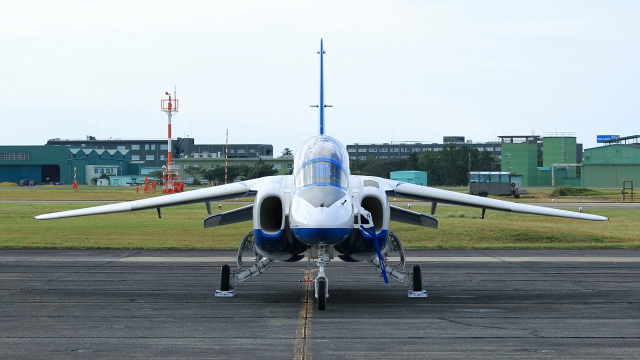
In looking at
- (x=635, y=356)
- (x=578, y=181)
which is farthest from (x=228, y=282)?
(x=578, y=181)

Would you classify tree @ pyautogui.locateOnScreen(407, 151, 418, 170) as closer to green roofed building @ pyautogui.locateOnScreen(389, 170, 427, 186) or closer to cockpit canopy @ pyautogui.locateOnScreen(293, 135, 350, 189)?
green roofed building @ pyautogui.locateOnScreen(389, 170, 427, 186)

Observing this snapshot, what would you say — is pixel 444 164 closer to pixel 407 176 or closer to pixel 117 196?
pixel 407 176

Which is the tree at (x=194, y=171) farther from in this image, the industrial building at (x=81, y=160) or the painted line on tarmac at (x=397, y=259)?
the painted line on tarmac at (x=397, y=259)

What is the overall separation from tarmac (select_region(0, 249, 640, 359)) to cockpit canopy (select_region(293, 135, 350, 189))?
7.72 ft

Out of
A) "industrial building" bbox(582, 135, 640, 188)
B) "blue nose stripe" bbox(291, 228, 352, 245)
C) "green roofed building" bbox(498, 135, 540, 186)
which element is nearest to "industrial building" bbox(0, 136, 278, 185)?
"green roofed building" bbox(498, 135, 540, 186)

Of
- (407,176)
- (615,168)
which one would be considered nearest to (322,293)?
(407,176)

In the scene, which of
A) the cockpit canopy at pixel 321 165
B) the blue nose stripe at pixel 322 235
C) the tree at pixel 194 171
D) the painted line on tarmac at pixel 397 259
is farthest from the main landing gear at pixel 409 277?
the tree at pixel 194 171

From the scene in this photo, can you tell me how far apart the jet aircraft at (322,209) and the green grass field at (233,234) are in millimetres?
11710

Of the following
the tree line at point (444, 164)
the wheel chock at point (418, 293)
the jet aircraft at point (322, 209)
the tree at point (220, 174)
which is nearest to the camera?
the jet aircraft at point (322, 209)

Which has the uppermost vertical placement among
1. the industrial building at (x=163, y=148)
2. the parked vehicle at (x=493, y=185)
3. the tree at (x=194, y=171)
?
the industrial building at (x=163, y=148)

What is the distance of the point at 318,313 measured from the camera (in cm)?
1268

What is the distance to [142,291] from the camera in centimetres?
1555

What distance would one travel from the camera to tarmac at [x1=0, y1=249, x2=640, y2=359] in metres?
9.78

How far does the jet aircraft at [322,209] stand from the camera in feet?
39.6
